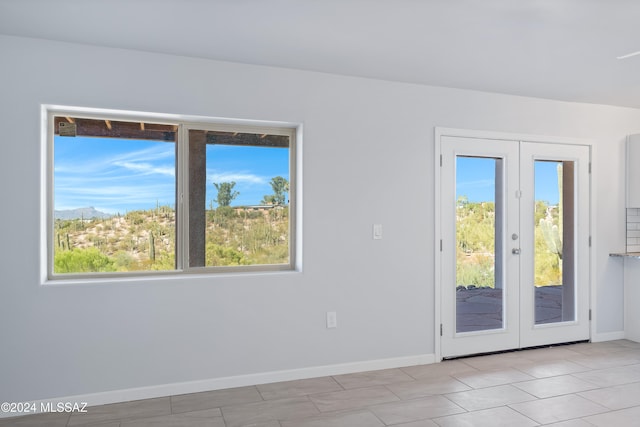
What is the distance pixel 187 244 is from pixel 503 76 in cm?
287

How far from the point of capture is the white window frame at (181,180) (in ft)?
10.1

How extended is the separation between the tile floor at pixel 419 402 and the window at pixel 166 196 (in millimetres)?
953

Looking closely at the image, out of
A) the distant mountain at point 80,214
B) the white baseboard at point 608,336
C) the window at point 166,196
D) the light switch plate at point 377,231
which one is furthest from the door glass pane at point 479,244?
the distant mountain at point 80,214

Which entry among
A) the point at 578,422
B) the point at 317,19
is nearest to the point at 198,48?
the point at 317,19

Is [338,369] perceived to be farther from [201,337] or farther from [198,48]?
[198,48]

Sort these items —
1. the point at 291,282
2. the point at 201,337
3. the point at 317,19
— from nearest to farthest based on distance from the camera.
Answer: the point at 317,19
the point at 201,337
the point at 291,282

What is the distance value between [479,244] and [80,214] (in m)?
3.38

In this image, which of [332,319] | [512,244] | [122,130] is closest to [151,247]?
[122,130]

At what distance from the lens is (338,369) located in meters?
3.64

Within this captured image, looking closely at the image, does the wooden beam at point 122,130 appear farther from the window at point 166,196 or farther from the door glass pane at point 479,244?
the door glass pane at point 479,244

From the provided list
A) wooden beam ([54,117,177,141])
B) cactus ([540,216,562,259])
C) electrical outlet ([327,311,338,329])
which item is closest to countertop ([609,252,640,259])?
cactus ([540,216,562,259])

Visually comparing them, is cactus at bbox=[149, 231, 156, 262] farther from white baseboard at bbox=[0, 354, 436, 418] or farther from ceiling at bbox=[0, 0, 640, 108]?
ceiling at bbox=[0, 0, 640, 108]

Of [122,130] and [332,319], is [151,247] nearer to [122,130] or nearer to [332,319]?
[122,130]

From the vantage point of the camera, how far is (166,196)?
3420 millimetres
